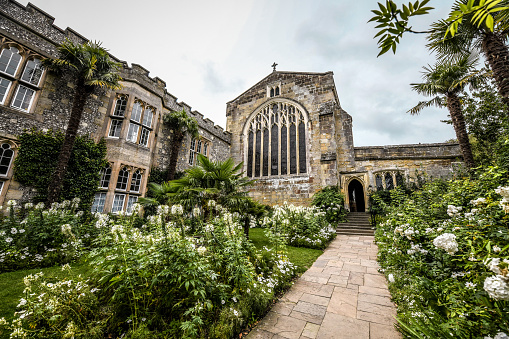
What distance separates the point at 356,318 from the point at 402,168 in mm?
11689

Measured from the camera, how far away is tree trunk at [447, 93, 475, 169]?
8.36 meters

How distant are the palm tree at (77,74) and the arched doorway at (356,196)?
14628 mm

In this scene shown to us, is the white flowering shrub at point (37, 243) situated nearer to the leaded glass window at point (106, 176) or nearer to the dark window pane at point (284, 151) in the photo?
the leaded glass window at point (106, 176)

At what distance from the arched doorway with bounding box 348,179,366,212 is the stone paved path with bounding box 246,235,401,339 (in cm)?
1036

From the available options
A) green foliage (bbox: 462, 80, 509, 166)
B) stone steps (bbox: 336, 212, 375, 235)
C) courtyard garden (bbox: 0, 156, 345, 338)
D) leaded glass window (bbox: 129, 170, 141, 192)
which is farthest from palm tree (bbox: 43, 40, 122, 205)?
green foliage (bbox: 462, 80, 509, 166)

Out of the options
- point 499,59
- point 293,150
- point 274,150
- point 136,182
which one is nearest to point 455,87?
point 499,59

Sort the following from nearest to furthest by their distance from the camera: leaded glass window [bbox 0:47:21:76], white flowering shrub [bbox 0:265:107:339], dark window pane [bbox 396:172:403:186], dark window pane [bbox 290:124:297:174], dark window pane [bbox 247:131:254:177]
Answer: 1. white flowering shrub [bbox 0:265:107:339]
2. leaded glass window [bbox 0:47:21:76]
3. dark window pane [bbox 396:172:403:186]
4. dark window pane [bbox 290:124:297:174]
5. dark window pane [bbox 247:131:254:177]

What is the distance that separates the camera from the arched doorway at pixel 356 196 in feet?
46.1

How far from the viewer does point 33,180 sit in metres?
6.40

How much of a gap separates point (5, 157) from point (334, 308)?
9.59m

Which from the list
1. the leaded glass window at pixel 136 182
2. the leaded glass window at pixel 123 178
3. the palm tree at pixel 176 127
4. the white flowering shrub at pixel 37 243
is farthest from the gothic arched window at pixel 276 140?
the white flowering shrub at pixel 37 243

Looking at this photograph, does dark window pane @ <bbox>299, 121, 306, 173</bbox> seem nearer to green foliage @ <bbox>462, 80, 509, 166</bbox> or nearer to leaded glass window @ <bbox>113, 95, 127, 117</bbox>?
green foliage @ <bbox>462, 80, 509, 166</bbox>

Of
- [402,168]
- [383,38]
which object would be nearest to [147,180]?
[383,38]

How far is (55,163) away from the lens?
684 centimetres
